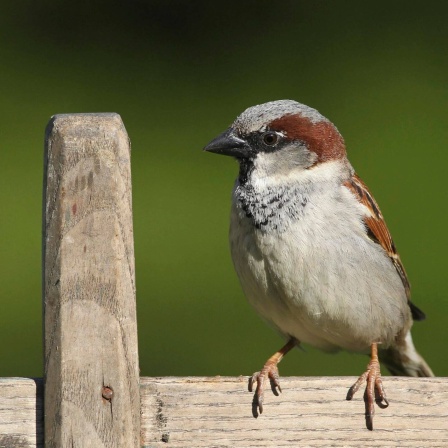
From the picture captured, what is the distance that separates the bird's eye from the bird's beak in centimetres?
5

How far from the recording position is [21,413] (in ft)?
5.12

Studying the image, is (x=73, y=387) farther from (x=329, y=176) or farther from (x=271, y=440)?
(x=329, y=176)

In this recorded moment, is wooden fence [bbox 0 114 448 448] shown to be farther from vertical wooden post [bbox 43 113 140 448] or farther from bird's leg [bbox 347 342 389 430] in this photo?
bird's leg [bbox 347 342 389 430]

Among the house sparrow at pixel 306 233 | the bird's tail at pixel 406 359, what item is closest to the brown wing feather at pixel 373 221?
the house sparrow at pixel 306 233

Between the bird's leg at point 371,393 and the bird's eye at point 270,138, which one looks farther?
the bird's eye at point 270,138

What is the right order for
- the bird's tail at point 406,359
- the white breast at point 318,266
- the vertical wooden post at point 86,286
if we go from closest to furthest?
the vertical wooden post at point 86,286 → the white breast at point 318,266 → the bird's tail at point 406,359

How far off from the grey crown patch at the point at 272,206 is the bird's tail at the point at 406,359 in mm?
709

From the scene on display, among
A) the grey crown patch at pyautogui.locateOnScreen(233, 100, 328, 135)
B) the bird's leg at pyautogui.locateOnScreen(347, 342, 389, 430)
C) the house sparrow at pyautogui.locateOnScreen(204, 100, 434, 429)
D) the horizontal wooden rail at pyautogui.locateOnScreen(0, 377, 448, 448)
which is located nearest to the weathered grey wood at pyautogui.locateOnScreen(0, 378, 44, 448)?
the horizontal wooden rail at pyautogui.locateOnScreen(0, 377, 448, 448)

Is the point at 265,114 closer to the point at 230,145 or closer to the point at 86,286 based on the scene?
the point at 230,145

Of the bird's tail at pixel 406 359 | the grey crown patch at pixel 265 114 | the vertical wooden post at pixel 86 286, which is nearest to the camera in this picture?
the vertical wooden post at pixel 86 286

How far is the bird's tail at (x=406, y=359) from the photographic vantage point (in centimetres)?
281

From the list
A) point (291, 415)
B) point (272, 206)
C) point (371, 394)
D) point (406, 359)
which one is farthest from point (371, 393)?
point (406, 359)

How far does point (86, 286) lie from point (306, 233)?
2.60 ft

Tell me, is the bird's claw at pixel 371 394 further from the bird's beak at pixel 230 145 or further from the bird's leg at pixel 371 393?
the bird's beak at pixel 230 145
